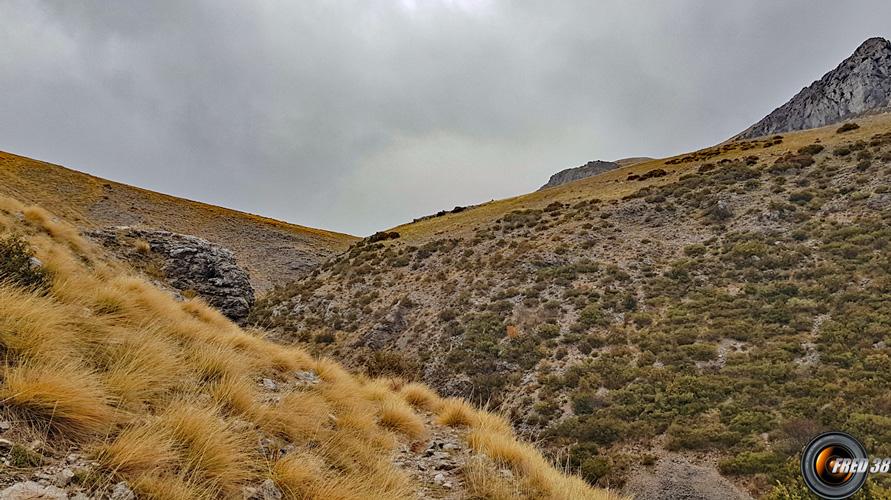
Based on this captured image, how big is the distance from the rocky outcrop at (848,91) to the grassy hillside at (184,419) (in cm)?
11672

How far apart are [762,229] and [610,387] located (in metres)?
16.8

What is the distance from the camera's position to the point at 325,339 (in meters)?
24.1

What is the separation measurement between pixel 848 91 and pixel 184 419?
489ft

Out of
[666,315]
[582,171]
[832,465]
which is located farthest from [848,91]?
[832,465]

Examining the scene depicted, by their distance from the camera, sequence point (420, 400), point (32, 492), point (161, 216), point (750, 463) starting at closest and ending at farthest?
point (32, 492) < point (750, 463) < point (420, 400) < point (161, 216)

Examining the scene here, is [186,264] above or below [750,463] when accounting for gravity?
above

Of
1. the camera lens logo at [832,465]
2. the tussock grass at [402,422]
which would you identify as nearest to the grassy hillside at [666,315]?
the camera lens logo at [832,465]

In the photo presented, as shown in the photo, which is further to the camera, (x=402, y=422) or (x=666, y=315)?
(x=666, y=315)

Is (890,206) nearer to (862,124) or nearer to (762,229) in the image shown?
(762,229)

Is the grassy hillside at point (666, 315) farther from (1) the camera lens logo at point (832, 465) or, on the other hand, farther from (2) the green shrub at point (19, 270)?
(2) the green shrub at point (19, 270)

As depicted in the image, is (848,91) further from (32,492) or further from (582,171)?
(32,492)

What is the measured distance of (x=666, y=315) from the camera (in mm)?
18188

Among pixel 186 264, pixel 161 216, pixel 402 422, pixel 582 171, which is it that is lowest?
pixel 402 422

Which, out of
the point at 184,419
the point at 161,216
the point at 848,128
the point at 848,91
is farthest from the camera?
the point at 848,91
